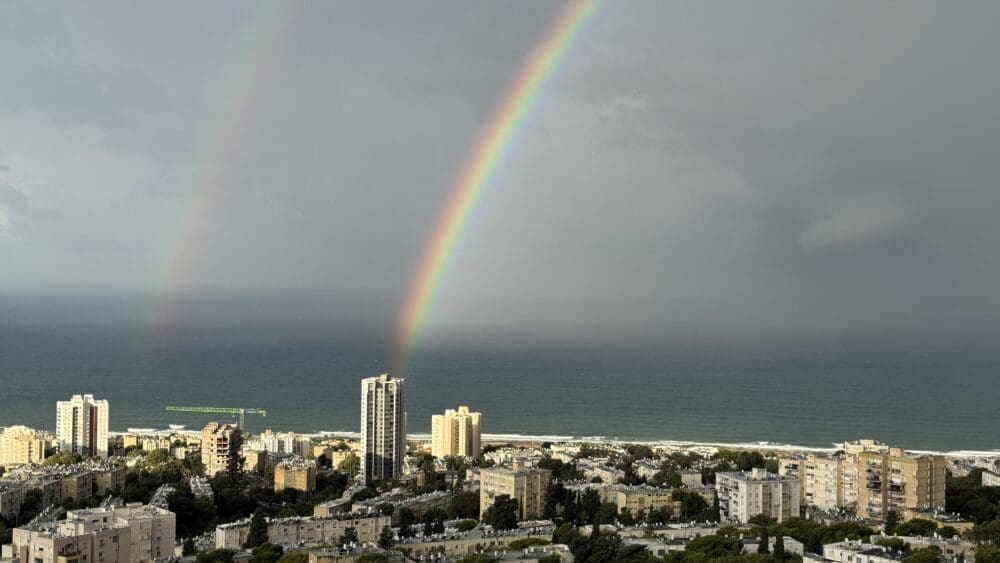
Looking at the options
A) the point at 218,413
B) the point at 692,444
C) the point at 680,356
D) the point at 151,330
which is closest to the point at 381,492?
the point at 692,444

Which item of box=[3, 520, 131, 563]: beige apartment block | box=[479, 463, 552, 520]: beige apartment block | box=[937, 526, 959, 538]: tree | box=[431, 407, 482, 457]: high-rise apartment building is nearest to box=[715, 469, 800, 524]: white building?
box=[479, 463, 552, 520]: beige apartment block

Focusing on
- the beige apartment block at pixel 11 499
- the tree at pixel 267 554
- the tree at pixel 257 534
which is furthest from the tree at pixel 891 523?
the beige apartment block at pixel 11 499

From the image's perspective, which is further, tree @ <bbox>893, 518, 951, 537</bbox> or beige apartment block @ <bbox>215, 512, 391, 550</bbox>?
beige apartment block @ <bbox>215, 512, 391, 550</bbox>

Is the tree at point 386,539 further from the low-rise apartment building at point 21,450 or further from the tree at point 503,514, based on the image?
the low-rise apartment building at point 21,450

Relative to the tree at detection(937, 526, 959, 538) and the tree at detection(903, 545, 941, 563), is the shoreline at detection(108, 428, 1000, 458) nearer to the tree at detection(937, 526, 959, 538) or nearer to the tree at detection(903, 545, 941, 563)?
the tree at detection(937, 526, 959, 538)

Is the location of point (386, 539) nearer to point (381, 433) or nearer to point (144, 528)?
point (144, 528)

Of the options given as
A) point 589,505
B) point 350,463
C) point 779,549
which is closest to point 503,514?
point 589,505
